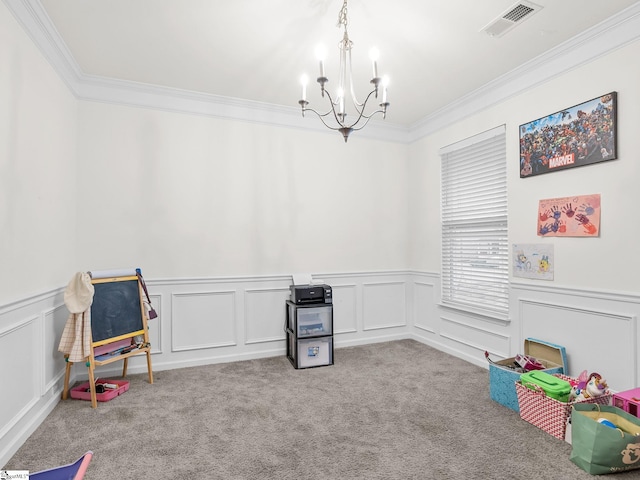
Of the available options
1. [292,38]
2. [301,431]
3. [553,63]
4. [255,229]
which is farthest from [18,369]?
[553,63]

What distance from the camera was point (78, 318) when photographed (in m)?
2.77

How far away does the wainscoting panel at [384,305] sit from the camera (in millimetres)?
4527

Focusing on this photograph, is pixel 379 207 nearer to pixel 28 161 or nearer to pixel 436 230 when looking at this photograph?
pixel 436 230

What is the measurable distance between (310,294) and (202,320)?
115cm

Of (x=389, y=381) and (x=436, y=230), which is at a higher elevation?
(x=436, y=230)

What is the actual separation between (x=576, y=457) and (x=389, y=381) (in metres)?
1.50

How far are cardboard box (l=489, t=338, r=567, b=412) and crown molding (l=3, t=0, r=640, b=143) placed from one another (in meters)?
2.23

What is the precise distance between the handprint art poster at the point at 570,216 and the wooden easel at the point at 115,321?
357 cm

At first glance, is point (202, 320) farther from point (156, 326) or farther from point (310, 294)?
point (310, 294)

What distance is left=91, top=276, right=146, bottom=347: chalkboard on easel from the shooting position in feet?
9.68

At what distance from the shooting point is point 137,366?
3521mm

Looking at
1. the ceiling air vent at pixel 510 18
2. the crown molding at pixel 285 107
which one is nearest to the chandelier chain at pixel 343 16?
Result: the ceiling air vent at pixel 510 18

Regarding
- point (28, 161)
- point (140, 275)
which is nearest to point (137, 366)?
point (140, 275)

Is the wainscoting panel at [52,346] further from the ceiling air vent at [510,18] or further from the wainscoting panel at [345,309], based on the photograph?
the ceiling air vent at [510,18]
